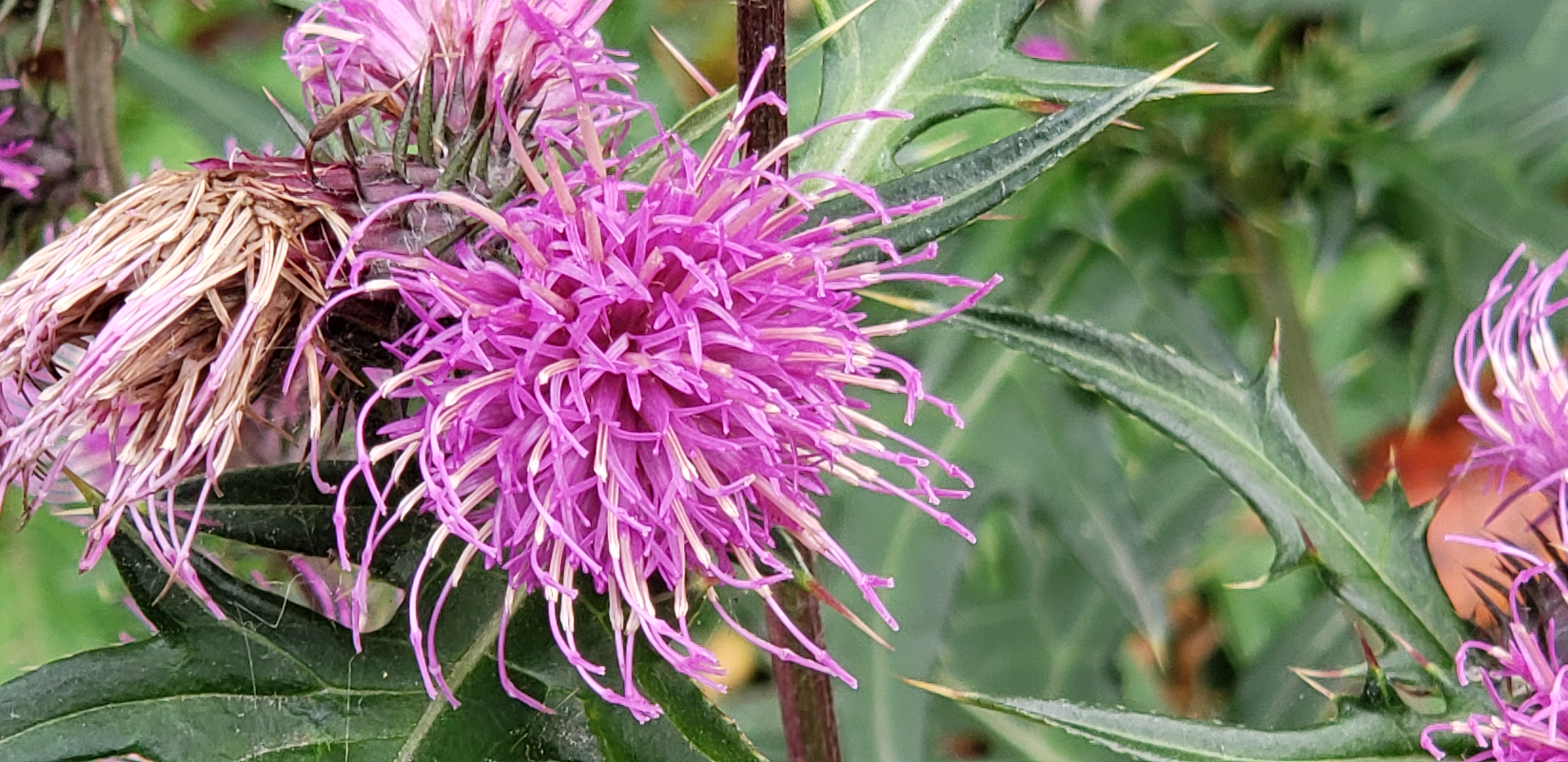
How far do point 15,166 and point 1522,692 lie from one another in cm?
131

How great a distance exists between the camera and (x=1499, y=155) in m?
1.70

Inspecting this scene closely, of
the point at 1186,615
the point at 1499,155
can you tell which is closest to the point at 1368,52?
the point at 1499,155

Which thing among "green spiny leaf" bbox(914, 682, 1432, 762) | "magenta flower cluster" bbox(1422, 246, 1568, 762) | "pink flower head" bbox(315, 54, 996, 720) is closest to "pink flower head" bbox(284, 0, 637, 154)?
"pink flower head" bbox(315, 54, 996, 720)

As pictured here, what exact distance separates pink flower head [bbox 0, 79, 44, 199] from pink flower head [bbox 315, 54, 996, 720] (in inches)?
20.7

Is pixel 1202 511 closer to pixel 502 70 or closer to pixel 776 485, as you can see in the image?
pixel 776 485

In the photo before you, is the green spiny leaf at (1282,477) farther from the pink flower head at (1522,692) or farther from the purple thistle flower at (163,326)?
the purple thistle flower at (163,326)

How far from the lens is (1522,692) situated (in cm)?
93

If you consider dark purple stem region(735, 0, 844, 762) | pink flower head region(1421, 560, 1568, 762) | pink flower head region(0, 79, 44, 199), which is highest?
pink flower head region(0, 79, 44, 199)

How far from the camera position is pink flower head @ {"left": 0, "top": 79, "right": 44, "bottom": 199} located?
1.07 metres

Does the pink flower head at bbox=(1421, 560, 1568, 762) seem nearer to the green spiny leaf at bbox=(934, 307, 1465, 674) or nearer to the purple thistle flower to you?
the green spiny leaf at bbox=(934, 307, 1465, 674)

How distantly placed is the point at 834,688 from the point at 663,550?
2.48 ft

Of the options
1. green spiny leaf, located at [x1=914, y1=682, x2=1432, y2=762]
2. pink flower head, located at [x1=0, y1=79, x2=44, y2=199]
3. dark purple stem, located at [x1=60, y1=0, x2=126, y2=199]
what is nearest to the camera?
green spiny leaf, located at [x1=914, y1=682, x2=1432, y2=762]

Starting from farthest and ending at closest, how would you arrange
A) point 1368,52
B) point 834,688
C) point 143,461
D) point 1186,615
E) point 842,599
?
point 1186,615
point 1368,52
point 834,688
point 842,599
point 143,461

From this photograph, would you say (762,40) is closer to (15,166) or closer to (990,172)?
(990,172)
